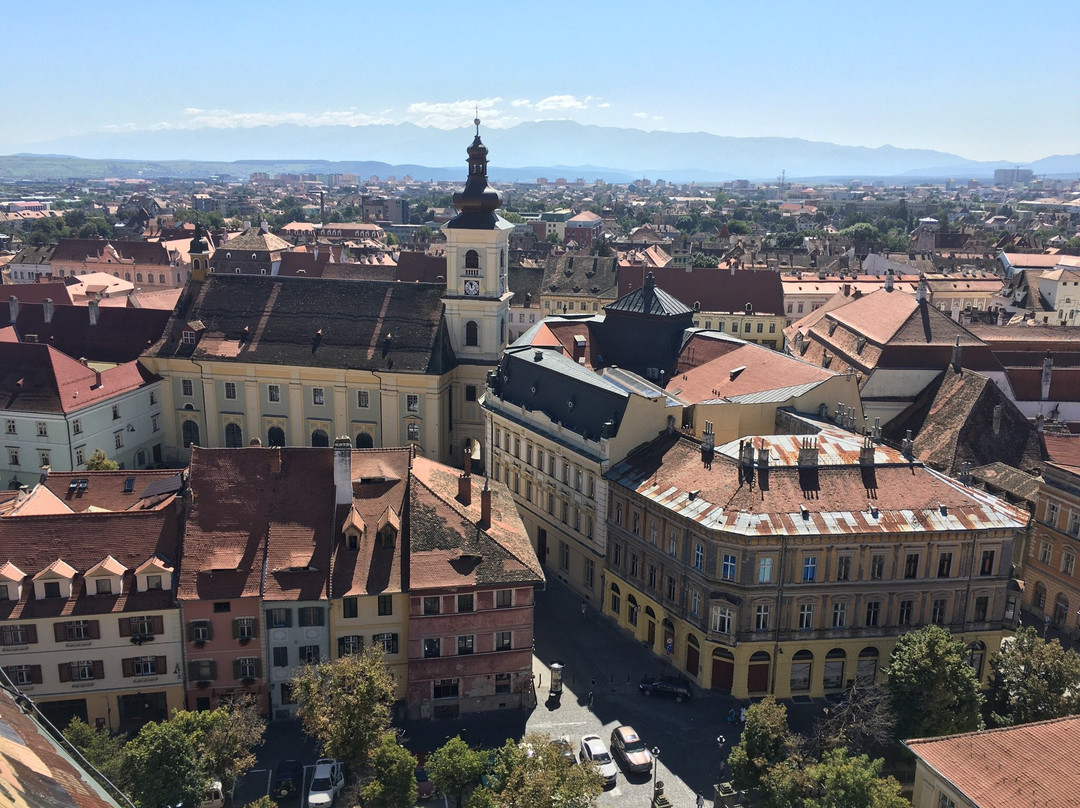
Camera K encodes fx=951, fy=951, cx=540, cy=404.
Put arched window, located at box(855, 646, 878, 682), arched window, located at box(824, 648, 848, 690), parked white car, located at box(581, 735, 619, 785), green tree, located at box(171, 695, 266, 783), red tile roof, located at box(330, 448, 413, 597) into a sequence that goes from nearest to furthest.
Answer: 1. green tree, located at box(171, 695, 266, 783)
2. parked white car, located at box(581, 735, 619, 785)
3. red tile roof, located at box(330, 448, 413, 597)
4. arched window, located at box(824, 648, 848, 690)
5. arched window, located at box(855, 646, 878, 682)

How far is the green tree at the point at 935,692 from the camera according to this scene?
45156 millimetres

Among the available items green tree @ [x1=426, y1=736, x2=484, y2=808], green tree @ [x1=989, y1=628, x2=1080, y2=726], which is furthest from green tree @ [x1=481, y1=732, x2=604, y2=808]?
green tree @ [x1=989, y1=628, x2=1080, y2=726]

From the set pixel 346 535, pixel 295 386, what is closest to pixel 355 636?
pixel 346 535

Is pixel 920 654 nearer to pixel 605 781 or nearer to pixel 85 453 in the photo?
pixel 605 781

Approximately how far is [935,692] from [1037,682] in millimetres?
5182

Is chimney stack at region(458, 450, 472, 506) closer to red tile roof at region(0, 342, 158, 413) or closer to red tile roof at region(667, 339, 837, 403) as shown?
red tile roof at region(667, 339, 837, 403)

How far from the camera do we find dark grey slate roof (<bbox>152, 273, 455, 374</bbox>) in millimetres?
85938

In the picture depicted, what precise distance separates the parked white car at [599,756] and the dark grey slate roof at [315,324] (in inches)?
1686

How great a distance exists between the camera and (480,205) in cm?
8569

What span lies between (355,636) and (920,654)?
93.3 feet

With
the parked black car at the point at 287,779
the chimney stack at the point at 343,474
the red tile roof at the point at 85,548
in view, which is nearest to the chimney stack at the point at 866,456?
the chimney stack at the point at 343,474

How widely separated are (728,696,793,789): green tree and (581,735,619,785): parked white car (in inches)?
256

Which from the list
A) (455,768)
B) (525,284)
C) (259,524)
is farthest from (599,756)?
(525,284)

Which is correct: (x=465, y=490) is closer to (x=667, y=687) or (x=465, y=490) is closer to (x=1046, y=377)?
(x=667, y=687)
